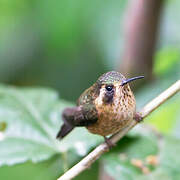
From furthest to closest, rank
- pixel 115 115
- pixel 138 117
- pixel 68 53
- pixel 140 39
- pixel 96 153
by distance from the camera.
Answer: pixel 68 53
pixel 140 39
pixel 115 115
pixel 138 117
pixel 96 153

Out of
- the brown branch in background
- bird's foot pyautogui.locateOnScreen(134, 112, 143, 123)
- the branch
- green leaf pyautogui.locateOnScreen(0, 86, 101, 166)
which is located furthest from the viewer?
the brown branch in background

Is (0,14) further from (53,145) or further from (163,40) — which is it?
(53,145)

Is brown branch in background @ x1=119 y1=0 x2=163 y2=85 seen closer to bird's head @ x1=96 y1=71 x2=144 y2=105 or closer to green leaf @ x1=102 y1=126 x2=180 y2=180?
green leaf @ x1=102 y1=126 x2=180 y2=180

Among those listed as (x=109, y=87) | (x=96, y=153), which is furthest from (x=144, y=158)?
(x=96, y=153)

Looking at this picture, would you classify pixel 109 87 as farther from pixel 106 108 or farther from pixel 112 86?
pixel 106 108

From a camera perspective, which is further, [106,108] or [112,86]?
[106,108]

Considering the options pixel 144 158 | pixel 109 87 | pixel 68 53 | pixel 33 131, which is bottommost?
pixel 68 53

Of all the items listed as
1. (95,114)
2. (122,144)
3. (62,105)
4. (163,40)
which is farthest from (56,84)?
(95,114)

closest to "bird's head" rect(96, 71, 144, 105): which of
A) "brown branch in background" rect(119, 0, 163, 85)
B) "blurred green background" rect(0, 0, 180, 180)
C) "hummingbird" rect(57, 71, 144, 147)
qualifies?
"hummingbird" rect(57, 71, 144, 147)
